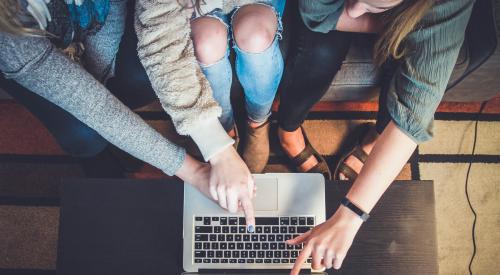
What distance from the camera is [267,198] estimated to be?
850mm

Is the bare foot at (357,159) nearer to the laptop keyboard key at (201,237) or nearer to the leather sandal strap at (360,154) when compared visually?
the leather sandal strap at (360,154)

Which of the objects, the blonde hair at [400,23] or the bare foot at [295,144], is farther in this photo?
the bare foot at [295,144]

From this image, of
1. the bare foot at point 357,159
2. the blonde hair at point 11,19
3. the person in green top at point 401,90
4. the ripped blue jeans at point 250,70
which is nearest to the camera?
the blonde hair at point 11,19

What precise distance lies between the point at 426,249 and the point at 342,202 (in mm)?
201

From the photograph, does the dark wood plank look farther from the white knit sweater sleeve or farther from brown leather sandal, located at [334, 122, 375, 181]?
brown leather sandal, located at [334, 122, 375, 181]

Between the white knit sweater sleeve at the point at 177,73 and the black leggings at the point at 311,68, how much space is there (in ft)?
1.01

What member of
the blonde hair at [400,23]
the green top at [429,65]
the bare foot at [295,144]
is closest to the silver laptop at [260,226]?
the green top at [429,65]

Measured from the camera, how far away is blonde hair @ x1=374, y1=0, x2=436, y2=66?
81 centimetres

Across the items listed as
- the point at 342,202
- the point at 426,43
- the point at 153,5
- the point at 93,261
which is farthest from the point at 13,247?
the point at 426,43

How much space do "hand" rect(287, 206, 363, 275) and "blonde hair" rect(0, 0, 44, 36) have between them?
62 cm

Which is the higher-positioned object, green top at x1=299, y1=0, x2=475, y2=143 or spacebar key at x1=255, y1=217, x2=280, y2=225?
green top at x1=299, y1=0, x2=475, y2=143

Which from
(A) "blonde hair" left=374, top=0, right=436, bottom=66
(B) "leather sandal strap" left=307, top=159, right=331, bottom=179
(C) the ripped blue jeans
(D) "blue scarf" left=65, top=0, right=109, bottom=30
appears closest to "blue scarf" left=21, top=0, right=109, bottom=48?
(D) "blue scarf" left=65, top=0, right=109, bottom=30

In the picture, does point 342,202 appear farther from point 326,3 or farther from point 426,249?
point 326,3

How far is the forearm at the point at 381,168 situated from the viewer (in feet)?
2.64
